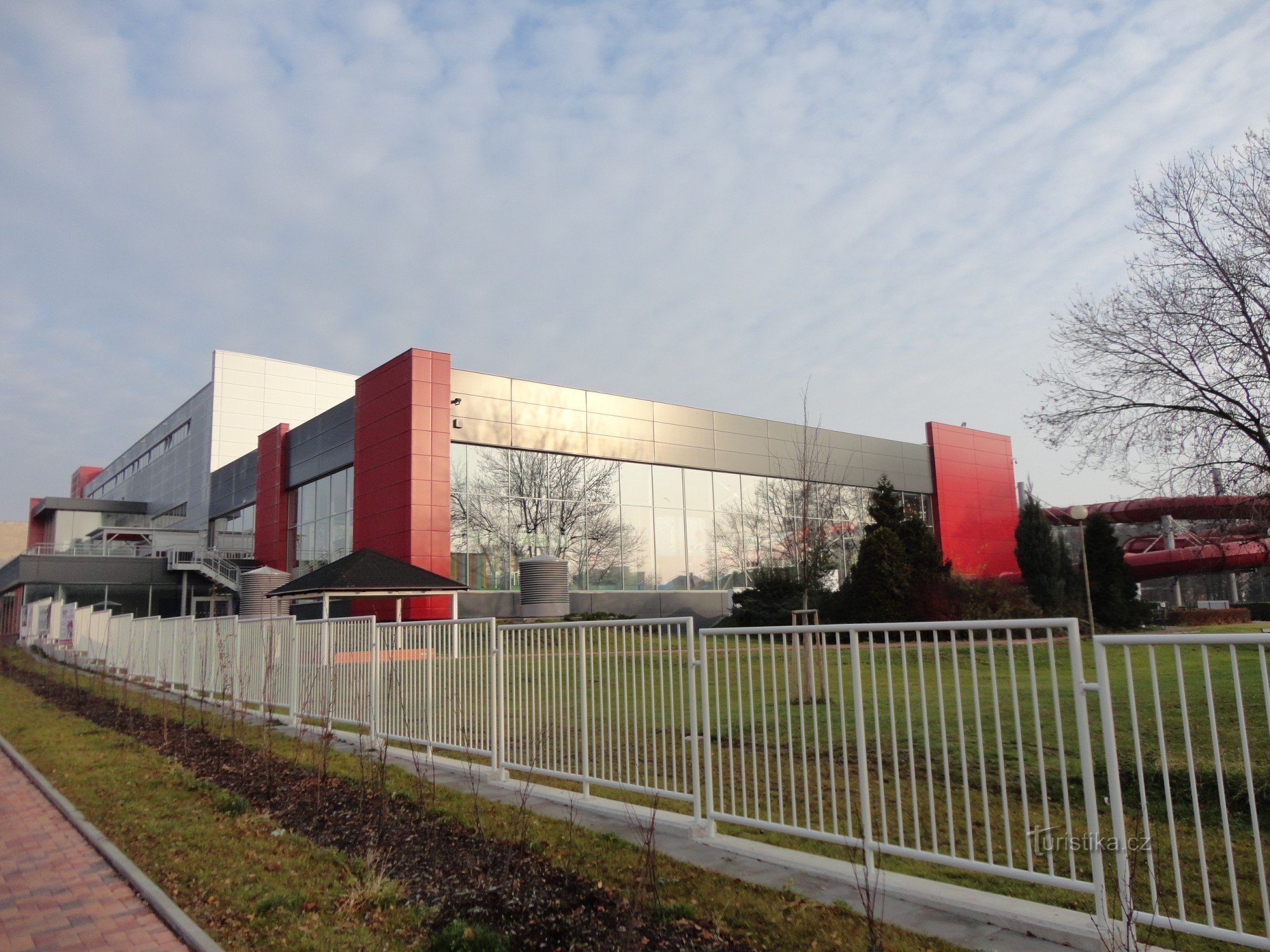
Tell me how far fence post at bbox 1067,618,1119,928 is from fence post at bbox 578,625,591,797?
13.4 feet

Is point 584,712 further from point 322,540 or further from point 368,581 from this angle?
point 322,540

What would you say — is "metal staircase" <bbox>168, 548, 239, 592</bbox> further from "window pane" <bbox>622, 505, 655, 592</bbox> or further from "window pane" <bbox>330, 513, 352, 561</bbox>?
"window pane" <bbox>622, 505, 655, 592</bbox>

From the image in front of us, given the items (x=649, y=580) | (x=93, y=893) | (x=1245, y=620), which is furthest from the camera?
(x=1245, y=620)

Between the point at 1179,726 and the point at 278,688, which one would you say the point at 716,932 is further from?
the point at 278,688

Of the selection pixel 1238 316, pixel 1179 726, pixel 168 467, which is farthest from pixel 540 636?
pixel 168 467

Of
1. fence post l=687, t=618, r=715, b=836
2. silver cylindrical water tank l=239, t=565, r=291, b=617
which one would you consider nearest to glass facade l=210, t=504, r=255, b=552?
silver cylindrical water tank l=239, t=565, r=291, b=617

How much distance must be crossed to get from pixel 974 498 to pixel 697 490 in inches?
715

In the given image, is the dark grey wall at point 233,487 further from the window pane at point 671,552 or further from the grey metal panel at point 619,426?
the window pane at point 671,552

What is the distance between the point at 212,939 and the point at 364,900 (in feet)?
2.74

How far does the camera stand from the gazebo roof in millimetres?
21000

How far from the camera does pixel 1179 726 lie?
10094 millimetres

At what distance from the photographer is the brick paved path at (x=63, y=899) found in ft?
16.3

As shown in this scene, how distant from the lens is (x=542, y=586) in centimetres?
2750

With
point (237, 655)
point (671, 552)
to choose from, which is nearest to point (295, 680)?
point (237, 655)
